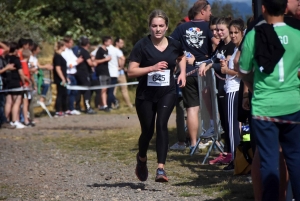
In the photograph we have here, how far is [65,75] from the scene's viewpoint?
1995 cm

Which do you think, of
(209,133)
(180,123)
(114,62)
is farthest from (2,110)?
(209,133)

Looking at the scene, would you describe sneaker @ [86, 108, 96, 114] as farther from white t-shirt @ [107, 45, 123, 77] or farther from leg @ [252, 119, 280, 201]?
leg @ [252, 119, 280, 201]

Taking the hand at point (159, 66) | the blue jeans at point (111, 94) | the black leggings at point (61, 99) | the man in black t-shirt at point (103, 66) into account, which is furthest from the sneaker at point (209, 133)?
the blue jeans at point (111, 94)

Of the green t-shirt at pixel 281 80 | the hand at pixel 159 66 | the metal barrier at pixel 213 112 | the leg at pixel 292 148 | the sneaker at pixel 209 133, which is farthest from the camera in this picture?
the sneaker at pixel 209 133

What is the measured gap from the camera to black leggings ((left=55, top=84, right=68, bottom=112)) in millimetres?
19828

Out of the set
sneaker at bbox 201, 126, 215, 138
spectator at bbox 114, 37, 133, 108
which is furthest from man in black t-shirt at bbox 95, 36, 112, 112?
sneaker at bbox 201, 126, 215, 138

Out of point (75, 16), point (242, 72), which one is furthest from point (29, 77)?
point (75, 16)

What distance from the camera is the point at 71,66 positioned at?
2059cm

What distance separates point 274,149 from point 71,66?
50.6 feet

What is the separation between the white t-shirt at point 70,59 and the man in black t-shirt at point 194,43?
9564 mm

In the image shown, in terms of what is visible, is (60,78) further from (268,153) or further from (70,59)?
(268,153)

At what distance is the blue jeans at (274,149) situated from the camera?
5.52 m

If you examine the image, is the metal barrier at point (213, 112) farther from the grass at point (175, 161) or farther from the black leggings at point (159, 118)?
the black leggings at point (159, 118)

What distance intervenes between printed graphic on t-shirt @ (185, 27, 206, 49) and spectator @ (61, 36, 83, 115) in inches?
381
